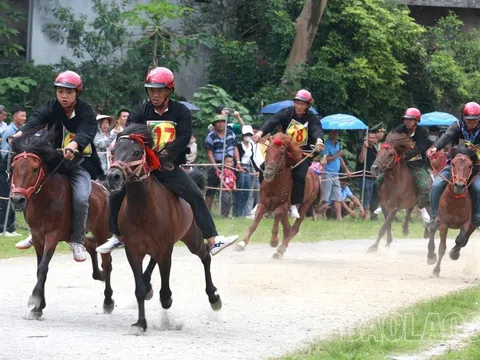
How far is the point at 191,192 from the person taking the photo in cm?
1095

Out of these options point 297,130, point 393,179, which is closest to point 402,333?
point 297,130

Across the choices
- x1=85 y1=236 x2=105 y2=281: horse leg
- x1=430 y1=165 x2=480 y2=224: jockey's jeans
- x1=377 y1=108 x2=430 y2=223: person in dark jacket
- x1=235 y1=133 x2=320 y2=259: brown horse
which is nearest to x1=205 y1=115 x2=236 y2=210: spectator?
x1=377 y1=108 x2=430 y2=223: person in dark jacket

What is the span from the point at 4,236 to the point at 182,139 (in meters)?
8.73

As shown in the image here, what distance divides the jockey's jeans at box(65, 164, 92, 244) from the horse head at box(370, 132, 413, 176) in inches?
328

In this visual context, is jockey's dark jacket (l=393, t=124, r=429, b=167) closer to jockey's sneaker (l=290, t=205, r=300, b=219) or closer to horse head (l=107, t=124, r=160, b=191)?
jockey's sneaker (l=290, t=205, r=300, b=219)

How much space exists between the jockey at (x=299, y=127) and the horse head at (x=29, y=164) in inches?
260

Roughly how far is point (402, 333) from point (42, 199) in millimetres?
4037

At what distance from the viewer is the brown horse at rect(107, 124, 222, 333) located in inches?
396

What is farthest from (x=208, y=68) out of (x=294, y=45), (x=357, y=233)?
(x=357, y=233)

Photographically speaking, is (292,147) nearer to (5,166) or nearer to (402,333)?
(5,166)

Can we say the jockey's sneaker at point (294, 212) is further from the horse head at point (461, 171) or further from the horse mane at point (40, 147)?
the horse mane at point (40, 147)

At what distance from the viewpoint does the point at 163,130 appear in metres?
10.9

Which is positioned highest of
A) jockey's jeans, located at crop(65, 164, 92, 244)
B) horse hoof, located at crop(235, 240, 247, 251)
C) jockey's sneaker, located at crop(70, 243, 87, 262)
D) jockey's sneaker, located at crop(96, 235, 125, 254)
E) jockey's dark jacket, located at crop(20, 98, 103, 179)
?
jockey's dark jacket, located at crop(20, 98, 103, 179)

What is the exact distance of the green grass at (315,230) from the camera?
20422 mm
